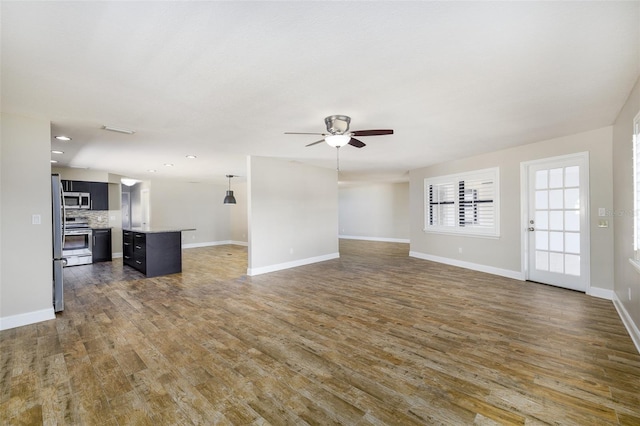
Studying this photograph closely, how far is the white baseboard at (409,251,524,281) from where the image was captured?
17.3ft

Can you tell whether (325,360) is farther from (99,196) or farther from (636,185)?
(99,196)

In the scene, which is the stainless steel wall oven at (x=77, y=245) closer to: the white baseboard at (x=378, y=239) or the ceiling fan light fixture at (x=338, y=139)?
the ceiling fan light fixture at (x=338, y=139)

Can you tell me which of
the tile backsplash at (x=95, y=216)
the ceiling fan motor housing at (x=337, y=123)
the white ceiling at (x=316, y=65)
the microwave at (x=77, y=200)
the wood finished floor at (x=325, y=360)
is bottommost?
the wood finished floor at (x=325, y=360)

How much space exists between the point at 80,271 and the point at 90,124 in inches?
169

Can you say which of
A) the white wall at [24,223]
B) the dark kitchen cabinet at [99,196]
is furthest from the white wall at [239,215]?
the white wall at [24,223]

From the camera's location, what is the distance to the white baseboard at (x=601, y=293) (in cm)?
401

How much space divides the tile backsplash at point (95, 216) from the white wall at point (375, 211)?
8.64m

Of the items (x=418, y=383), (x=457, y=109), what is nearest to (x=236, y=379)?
(x=418, y=383)

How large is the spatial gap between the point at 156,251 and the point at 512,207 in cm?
716

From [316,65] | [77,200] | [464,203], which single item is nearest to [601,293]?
[464,203]

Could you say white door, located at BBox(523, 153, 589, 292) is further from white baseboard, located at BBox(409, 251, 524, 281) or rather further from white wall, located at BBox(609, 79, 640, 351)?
white wall, located at BBox(609, 79, 640, 351)

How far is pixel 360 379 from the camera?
216 centimetres

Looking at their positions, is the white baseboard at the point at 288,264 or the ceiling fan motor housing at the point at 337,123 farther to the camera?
the white baseboard at the point at 288,264

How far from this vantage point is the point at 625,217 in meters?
3.23
